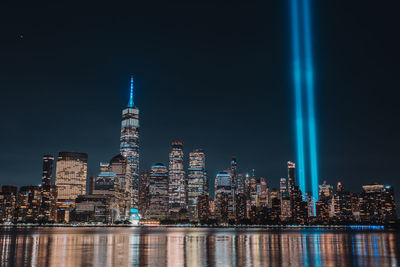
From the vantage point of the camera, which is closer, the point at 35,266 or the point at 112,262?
the point at 35,266

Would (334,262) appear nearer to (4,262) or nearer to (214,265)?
(214,265)

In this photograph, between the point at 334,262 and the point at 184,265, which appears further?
the point at 334,262

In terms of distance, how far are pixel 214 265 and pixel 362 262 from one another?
16433mm

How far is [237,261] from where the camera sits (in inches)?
1715

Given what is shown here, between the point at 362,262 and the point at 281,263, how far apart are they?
9157 millimetres

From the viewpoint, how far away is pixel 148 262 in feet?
138

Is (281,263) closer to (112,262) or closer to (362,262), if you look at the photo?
(362,262)

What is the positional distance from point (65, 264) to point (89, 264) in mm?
2331

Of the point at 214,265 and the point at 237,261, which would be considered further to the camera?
the point at 237,261

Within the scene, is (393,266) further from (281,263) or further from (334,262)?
(281,263)

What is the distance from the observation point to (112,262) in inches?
1661

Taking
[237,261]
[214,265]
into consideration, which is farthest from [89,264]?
[237,261]

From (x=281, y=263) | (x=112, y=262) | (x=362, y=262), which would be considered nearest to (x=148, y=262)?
(x=112, y=262)

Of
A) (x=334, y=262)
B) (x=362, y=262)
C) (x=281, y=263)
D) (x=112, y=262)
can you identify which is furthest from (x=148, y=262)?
(x=362, y=262)
